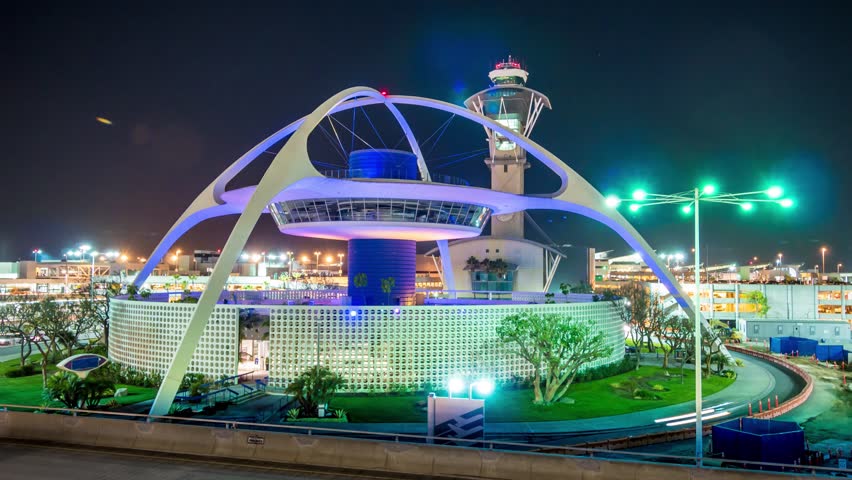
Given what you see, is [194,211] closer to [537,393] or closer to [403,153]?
[403,153]

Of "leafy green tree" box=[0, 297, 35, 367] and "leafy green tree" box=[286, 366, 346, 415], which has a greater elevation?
"leafy green tree" box=[0, 297, 35, 367]

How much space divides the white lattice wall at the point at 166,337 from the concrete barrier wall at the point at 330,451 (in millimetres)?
11409

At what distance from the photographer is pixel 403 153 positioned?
42.1 meters

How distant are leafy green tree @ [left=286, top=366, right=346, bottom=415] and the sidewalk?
7.73 feet

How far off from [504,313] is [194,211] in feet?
84.3

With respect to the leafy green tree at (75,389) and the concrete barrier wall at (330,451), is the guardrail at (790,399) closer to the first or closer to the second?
the concrete barrier wall at (330,451)

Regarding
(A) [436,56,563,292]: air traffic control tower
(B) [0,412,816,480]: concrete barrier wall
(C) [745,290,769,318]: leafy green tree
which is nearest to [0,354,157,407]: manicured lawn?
(B) [0,412,816,480]: concrete barrier wall

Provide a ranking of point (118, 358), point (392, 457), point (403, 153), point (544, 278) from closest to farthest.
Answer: point (392, 457), point (118, 358), point (403, 153), point (544, 278)

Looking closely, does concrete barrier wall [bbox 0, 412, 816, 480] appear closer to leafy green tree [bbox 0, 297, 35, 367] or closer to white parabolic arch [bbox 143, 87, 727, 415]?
white parabolic arch [bbox 143, 87, 727, 415]

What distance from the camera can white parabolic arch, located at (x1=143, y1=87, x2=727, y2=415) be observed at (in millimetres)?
24203

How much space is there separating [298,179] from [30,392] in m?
17.9

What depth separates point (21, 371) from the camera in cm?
3500

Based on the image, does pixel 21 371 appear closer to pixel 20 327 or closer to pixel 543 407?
pixel 20 327

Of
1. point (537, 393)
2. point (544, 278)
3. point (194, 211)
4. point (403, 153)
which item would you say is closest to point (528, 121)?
point (544, 278)
